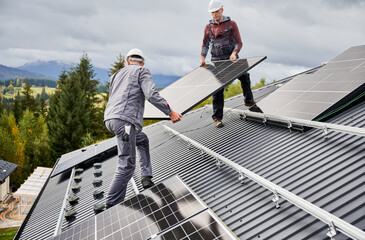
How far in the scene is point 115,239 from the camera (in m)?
4.01

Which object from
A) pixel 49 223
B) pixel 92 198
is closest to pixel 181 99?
pixel 92 198

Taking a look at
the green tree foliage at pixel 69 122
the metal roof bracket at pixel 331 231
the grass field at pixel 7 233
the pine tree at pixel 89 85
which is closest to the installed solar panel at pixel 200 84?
the metal roof bracket at pixel 331 231

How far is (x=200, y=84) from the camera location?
7.77 meters

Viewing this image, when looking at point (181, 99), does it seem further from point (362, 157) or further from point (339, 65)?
point (339, 65)

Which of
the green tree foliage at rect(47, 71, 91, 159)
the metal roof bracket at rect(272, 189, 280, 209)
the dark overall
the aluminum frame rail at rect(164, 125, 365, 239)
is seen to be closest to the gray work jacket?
the aluminum frame rail at rect(164, 125, 365, 239)

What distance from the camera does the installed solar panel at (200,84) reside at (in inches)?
253

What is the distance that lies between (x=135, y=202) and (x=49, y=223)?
4.04m

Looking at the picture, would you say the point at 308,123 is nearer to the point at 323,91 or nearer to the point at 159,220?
the point at 323,91

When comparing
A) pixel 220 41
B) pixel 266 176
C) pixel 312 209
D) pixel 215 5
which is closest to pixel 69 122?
pixel 220 41

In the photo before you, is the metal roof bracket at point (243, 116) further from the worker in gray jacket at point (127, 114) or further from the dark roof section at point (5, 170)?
the dark roof section at point (5, 170)

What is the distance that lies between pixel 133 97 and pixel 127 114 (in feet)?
1.20

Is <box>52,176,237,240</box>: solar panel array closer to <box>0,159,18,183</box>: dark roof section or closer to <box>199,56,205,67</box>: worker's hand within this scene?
<box>199,56,205,67</box>: worker's hand

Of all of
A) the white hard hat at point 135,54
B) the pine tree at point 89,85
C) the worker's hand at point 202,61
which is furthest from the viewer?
the pine tree at point 89,85

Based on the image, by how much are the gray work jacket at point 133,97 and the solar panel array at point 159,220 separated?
1.41 m
